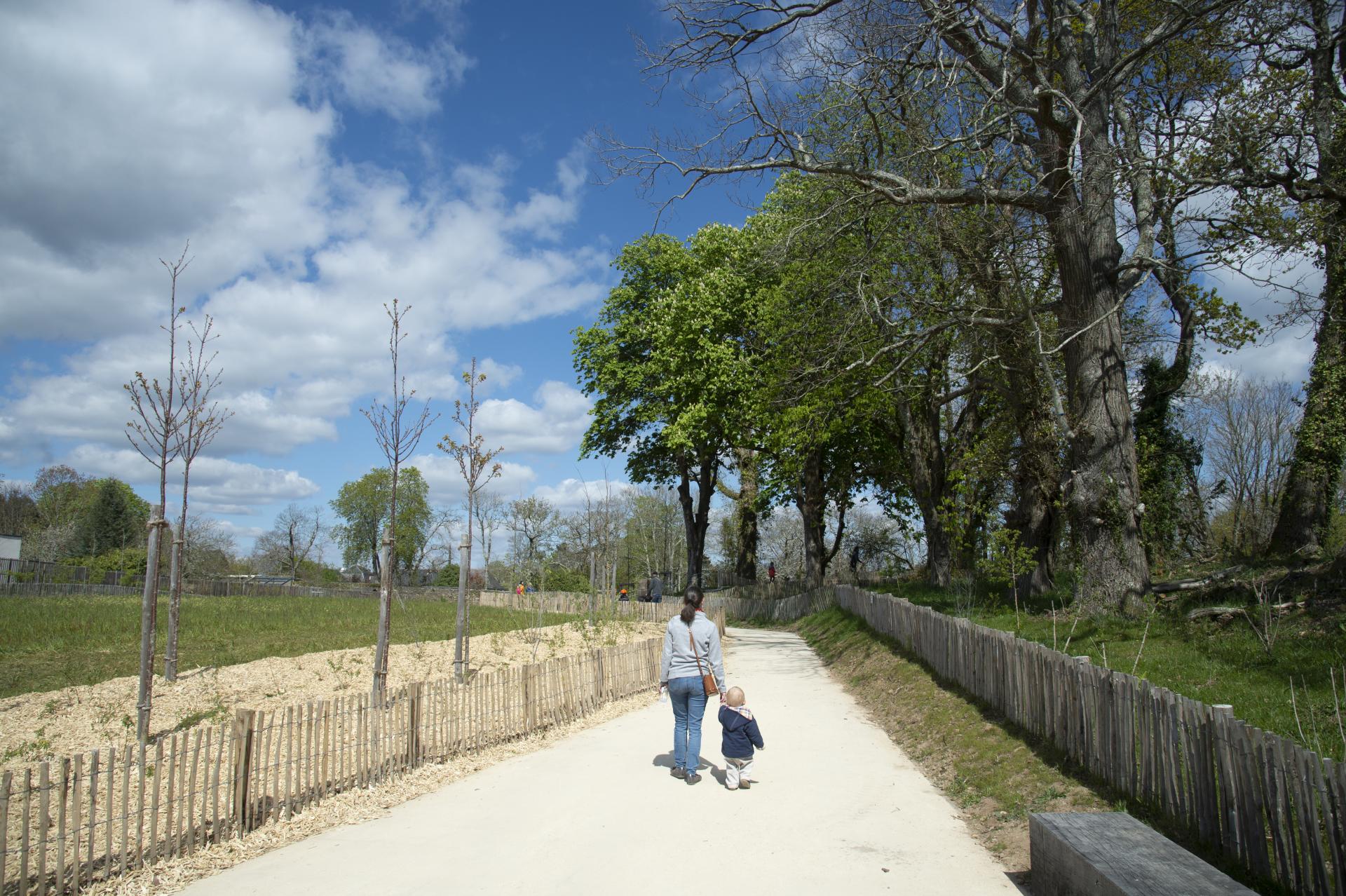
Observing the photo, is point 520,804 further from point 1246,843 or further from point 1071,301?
point 1071,301

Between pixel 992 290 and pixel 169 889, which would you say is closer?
pixel 169 889

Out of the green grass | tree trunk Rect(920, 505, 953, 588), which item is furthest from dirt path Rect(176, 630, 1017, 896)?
tree trunk Rect(920, 505, 953, 588)

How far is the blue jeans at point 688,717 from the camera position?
26.7 feet

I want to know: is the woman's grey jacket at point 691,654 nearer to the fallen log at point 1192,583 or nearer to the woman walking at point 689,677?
the woman walking at point 689,677

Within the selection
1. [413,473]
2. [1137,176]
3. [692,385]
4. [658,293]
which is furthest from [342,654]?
[413,473]

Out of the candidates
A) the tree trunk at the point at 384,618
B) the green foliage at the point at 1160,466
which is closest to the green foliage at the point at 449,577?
the green foliage at the point at 1160,466

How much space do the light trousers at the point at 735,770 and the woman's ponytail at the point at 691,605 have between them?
130 cm

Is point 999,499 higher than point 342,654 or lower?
higher

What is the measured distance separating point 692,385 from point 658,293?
16.5ft

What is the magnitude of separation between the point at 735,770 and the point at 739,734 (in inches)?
13.2

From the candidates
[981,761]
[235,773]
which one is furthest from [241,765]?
[981,761]

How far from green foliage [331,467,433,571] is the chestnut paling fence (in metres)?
81.3

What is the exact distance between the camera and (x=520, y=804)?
7344mm

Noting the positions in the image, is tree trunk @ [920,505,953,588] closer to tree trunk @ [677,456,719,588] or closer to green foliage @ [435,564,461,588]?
tree trunk @ [677,456,719,588]
